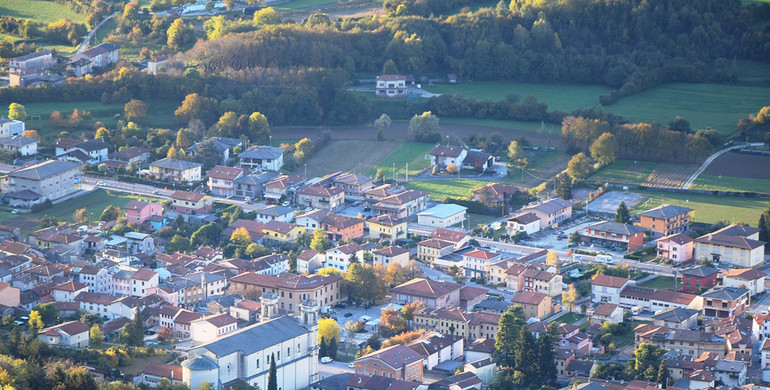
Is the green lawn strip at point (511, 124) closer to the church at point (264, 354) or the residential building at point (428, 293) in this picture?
the residential building at point (428, 293)

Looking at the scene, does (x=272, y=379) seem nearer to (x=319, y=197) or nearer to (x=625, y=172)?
(x=319, y=197)

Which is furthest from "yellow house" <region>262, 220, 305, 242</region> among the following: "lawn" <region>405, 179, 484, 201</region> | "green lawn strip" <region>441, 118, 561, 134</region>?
"green lawn strip" <region>441, 118, 561, 134</region>

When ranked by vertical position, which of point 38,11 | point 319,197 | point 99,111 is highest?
point 38,11

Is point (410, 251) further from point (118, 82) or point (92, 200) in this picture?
point (118, 82)

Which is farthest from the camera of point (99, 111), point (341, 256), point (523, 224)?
point (99, 111)

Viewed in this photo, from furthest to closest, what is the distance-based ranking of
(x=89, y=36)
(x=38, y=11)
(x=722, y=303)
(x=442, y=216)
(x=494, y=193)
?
(x=38, y=11) → (x=89, y=36) → (x=494, y=193) → (x=442, y=216) → (x=722, y=303)

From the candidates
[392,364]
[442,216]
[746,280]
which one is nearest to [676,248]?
[746,280]
